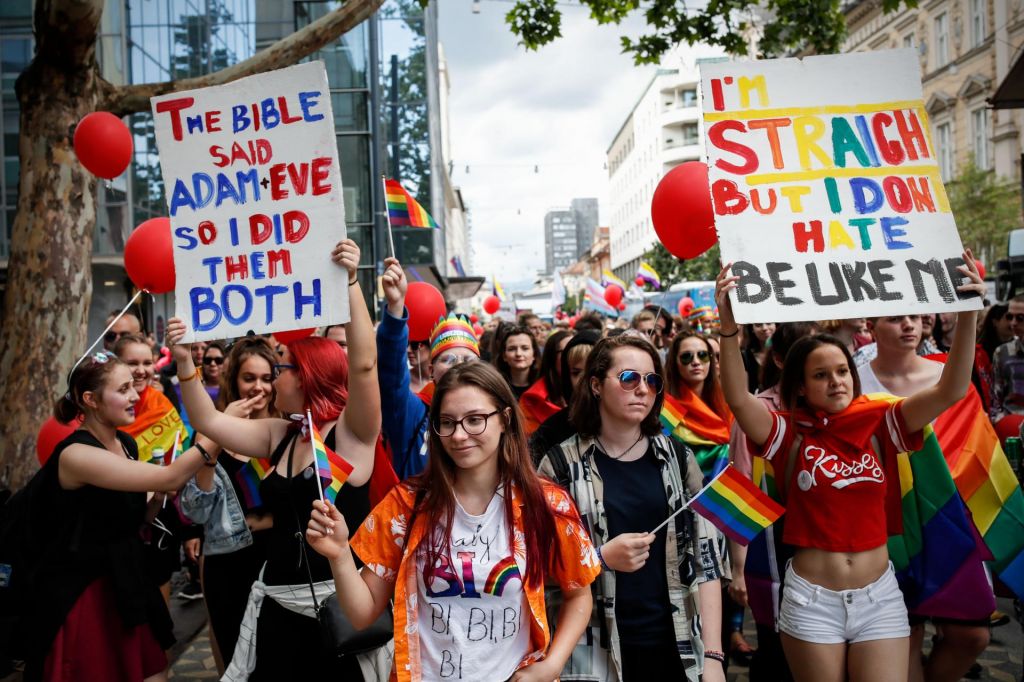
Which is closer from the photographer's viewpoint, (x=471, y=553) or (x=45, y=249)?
(x=471, y=553)

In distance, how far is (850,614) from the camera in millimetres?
3104

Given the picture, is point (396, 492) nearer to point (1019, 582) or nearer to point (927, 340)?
point (1019, 582)

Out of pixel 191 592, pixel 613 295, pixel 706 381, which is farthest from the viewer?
pixel 613 295

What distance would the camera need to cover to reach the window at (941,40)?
33.3 m

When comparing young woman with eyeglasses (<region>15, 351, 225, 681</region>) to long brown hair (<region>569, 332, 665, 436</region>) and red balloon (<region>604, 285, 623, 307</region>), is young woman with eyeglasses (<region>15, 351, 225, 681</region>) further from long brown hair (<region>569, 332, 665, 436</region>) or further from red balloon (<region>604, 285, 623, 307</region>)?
red balloon (<region>604, 285, 623, 307</region>)

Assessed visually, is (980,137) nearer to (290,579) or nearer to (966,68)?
(966,68)

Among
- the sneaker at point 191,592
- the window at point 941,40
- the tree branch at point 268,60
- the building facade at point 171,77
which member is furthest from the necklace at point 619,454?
the window at point 941,40

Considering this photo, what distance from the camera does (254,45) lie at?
20734mm

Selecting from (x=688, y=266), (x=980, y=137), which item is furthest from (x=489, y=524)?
(x=688, y=266)

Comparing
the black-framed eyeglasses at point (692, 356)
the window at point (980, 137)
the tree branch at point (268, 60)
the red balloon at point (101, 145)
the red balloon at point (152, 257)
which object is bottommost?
the black-framed eyeglasses at point (692, 356)

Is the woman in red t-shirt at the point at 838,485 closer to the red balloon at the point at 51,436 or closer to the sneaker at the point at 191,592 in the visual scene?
the red balloon at the point at 51,436

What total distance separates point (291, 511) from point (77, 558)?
1083 millimetres

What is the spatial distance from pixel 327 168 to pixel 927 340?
4.55 m

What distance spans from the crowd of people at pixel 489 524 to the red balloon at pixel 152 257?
1.42 m
